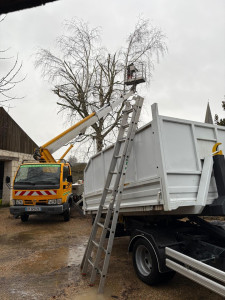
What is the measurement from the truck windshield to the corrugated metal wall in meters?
5.71

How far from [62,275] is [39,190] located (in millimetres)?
4735

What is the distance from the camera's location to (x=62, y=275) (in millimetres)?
4141

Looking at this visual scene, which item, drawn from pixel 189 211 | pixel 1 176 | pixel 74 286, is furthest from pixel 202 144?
pixel 1 176

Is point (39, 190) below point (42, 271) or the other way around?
the other way around

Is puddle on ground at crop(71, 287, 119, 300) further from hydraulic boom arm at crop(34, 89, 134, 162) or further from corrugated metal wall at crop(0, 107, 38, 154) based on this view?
corrugated metal wall at crop(0, 107, 38, 154)

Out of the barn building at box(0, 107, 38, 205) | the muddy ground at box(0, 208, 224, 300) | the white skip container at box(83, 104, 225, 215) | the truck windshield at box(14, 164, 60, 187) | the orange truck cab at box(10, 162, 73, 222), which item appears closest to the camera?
the white skip container at box(83, 104, 225, 215)

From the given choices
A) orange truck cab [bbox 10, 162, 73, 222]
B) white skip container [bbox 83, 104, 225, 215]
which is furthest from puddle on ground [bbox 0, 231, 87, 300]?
orange truck cab [bbox 10, 162, 73, 222]

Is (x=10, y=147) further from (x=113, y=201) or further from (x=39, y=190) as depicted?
(x=113, y=201)

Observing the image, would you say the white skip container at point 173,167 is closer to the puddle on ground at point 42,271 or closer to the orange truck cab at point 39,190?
the puddle on ground at point 42,271

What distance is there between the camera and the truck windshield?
28.5ft

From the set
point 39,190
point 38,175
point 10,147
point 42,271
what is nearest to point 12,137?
point 10,147

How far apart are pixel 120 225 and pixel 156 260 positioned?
1851 mm

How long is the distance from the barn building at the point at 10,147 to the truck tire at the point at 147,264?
39.3ft

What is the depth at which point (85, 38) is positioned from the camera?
54.9 ft
